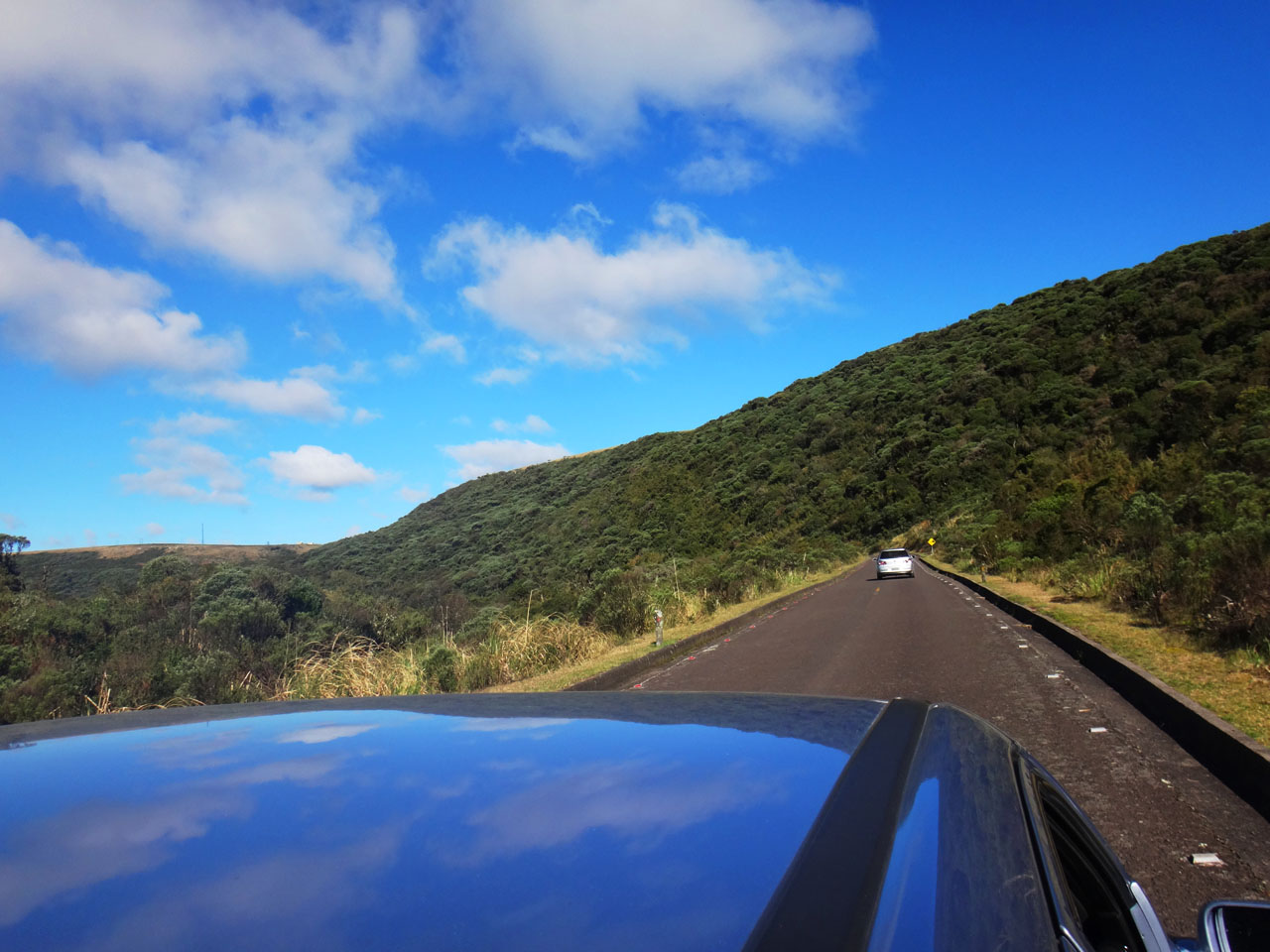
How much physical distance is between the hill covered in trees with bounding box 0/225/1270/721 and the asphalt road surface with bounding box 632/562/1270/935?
2.24 m

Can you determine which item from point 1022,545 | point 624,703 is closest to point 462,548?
point 1022,545

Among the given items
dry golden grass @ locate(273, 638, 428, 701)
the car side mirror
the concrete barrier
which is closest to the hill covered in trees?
dry golden grass @ locate(273, 638, 428, 701)

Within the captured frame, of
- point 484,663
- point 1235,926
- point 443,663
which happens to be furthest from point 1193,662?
point 443,663

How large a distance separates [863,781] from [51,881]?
4.74ft

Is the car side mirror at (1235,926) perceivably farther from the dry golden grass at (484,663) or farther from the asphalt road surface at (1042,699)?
the dry golden grass at (484,663)

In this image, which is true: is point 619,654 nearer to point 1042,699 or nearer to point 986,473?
point 1042,699

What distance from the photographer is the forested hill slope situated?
14.9 meters

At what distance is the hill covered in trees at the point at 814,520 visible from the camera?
11969 mm

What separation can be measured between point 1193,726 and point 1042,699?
1.86m

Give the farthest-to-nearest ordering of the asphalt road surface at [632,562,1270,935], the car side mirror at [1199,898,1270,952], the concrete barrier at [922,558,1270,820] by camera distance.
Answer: the concrete barrier at [922,558,1270,820] → the asphalt road surface at [632,562,1270,935] → the car side mirror at [1199,898,1270,952]

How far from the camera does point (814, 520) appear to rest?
59.7m

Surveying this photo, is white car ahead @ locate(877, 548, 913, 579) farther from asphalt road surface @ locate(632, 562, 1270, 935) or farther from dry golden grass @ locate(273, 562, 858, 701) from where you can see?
dry golden grass @ locate(273, 562, 858, 701)

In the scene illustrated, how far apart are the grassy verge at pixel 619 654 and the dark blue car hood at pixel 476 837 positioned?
24.0 feet

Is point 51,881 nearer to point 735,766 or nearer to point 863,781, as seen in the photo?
point 735,766
